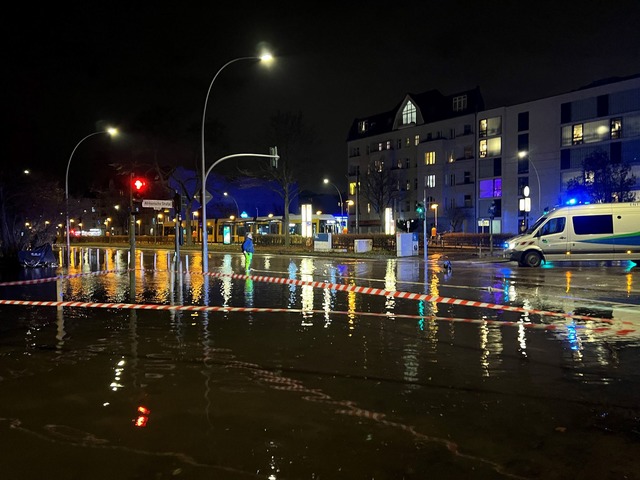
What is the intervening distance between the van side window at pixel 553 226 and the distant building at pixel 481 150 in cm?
2404

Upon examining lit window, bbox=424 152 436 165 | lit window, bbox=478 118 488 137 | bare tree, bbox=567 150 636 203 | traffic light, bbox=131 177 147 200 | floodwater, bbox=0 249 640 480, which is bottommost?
floodwater, bbox=0 249 640 480

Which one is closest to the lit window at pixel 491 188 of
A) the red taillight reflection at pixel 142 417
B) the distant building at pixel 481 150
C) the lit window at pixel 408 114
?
the distant building at pixel 481 150

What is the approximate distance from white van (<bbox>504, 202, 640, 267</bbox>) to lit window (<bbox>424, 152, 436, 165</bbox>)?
4256cm

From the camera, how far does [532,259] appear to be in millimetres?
23953

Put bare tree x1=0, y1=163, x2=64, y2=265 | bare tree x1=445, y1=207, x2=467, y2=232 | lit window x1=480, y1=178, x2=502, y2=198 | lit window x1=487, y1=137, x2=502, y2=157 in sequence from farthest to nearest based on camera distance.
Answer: bare tree x1=445, y1=207, x2=467, y2=232, lit window x1=480, y1=178, x2=502, y2=198, lit window x1=487, y1=137, x2=502, y2=157, bare tree x1=0, y1=163, x2=64, y2=265

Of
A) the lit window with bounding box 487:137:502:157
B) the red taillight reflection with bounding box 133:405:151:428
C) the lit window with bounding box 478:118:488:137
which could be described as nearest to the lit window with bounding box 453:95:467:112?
the lit window with bounding box 478:118:488:137

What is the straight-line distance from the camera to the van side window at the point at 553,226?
2330 cm

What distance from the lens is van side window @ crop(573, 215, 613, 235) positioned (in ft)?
74.3

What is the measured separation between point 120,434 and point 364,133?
72656 mm

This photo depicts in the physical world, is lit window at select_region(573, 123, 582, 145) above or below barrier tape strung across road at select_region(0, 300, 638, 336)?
above

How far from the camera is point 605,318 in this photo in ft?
34.4

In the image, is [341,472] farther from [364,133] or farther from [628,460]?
[364,133]

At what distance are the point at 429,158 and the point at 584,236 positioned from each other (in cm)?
4424

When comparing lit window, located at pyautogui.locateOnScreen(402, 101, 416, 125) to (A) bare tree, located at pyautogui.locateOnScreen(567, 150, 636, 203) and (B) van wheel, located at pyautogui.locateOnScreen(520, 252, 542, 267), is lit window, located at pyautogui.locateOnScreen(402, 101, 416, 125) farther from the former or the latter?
(B) van wheel, located at pyautogui.locateOnScreen(520, 252, 542, 267)
